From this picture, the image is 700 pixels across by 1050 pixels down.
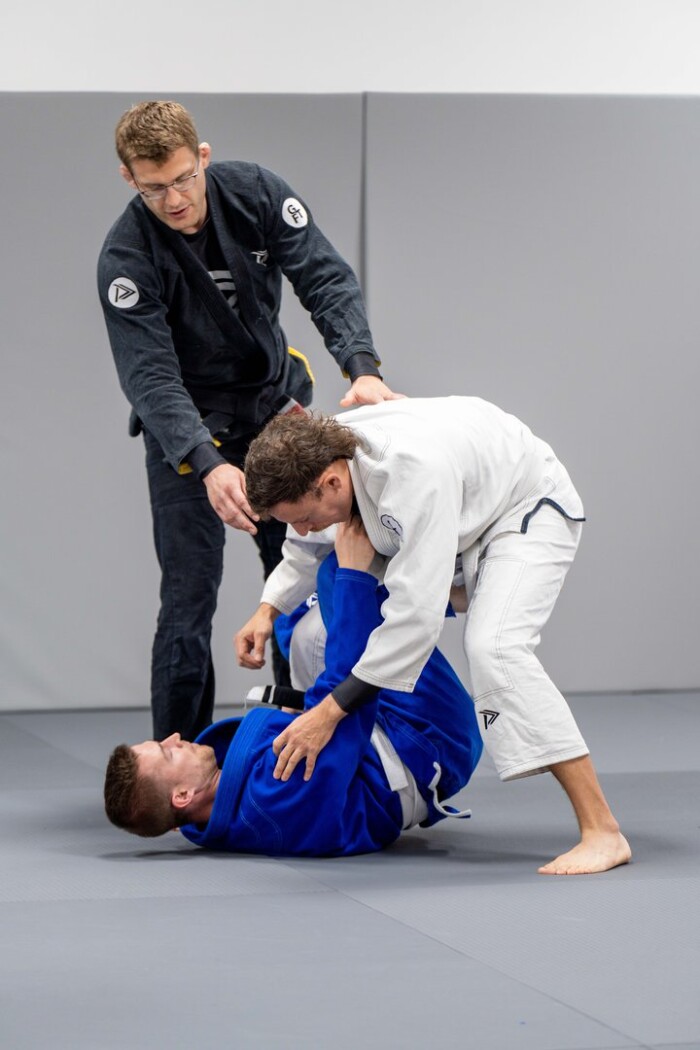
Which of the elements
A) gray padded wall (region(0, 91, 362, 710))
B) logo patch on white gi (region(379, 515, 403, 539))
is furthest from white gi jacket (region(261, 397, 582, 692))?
gray padded wall (region(0, 91, 362, 710))

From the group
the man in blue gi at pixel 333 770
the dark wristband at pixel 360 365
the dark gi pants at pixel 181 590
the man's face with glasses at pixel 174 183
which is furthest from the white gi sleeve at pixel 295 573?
the man's face with glasses at pixel 174 183

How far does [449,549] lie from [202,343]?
1.04 metres

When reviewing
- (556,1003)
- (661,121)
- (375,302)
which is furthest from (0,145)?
(556,1003)

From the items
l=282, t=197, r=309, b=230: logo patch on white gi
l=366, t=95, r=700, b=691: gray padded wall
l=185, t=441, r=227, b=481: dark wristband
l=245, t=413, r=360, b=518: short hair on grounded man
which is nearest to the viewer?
l=245, t=413, r=360, b=518: short hair on grounded man

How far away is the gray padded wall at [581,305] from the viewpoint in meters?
5.14

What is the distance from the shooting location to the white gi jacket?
8.39 feet

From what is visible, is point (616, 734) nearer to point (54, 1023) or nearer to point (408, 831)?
point (408, 831)

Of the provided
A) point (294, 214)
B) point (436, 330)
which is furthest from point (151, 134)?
point (436, 330)

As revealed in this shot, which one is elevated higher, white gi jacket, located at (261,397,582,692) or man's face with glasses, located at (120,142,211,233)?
man's face with glasses, located at (120,142,211,233)

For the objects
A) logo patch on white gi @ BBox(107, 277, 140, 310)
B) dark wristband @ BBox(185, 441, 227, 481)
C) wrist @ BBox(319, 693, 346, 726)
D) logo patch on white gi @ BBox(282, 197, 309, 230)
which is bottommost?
wrist @ BBox(319, 693, 346, 726)

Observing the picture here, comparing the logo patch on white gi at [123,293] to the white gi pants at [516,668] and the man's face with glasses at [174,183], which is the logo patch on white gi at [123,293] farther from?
the white gi pants at [516,668]

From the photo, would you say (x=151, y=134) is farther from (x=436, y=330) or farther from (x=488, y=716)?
(x=436, y=330)

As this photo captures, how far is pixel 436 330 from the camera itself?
5168mm

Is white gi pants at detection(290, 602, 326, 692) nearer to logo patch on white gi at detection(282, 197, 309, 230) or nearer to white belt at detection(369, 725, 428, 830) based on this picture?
white belt at detection(369, 725, 428, 830)
